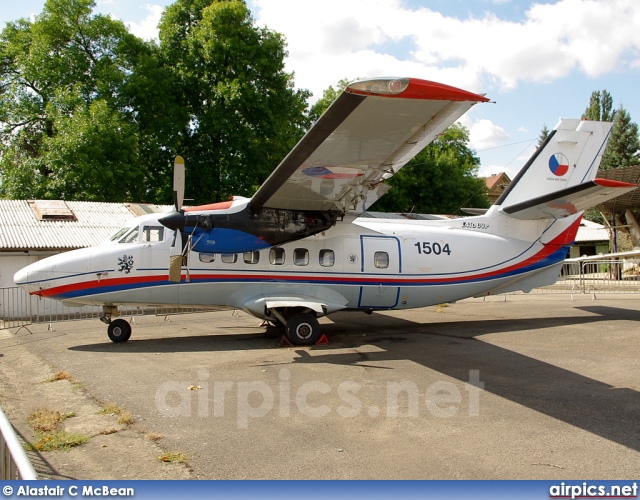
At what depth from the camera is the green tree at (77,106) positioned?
97.0ft

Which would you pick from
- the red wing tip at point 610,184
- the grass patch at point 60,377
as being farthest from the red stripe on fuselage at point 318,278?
the red wing tip at point 610,184

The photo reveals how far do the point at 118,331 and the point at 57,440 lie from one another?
6876 millimetres

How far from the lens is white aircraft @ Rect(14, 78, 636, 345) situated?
38.0ft

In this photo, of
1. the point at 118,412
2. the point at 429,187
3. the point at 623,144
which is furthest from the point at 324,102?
the point at 118,412

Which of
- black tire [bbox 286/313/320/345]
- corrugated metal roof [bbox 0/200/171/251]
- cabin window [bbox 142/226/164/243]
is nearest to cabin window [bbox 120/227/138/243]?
cabin window [bbox 142/226/164/243]

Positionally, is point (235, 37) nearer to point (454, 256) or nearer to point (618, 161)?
point (454, 256)

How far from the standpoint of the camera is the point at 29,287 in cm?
1206

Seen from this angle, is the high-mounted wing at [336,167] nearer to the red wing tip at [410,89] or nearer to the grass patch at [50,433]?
the red wing tip at [410,89]

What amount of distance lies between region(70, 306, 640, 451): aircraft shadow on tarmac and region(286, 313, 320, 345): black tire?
20.6 inches

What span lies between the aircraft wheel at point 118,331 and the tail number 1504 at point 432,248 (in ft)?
25.5

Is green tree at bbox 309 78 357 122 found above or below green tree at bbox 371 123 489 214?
above

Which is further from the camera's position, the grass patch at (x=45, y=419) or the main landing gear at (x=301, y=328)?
the main landing gear at (x=301, y=328)

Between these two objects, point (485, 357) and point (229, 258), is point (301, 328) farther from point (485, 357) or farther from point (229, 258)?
point (485, 357)

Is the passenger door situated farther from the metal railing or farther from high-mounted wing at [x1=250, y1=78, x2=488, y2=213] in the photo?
the metal railing
